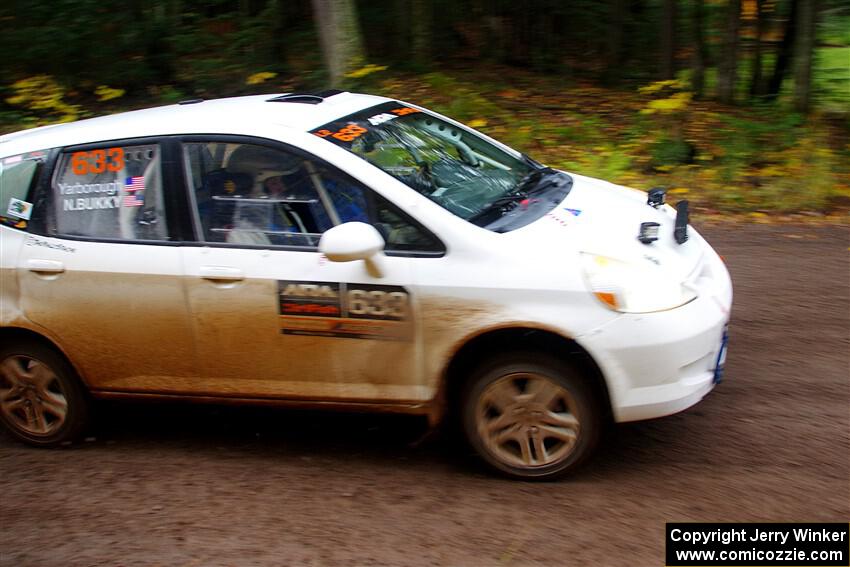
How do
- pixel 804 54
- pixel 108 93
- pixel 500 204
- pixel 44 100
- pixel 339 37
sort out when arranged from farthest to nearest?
pixel 108 93, pixel 44 100, pixel 339 37, pixel 804 54, pixel 500 204

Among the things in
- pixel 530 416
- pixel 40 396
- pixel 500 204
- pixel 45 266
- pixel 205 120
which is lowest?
pixel 40 396

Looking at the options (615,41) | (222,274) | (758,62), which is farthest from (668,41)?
(222,274)

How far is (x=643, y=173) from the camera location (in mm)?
9469

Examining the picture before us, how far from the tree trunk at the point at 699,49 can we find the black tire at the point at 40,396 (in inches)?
344

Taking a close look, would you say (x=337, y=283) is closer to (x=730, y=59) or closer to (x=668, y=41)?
(x=730, y=59)

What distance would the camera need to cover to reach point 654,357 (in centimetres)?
398

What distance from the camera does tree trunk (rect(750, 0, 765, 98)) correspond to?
1066cm

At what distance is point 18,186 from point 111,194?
0.61 m

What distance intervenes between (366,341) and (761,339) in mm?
2843

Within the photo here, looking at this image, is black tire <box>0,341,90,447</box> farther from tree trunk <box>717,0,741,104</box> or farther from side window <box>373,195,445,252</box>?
tree trunk <box>717,0,741,104</box>

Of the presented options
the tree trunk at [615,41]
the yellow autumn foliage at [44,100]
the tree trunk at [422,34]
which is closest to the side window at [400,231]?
the tree trunk at [615,41]

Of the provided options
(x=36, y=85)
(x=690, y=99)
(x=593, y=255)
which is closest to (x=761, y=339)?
(x=593, y=255)

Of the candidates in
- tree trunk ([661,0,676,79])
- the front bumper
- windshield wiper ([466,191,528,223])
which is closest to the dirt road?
the front bumper

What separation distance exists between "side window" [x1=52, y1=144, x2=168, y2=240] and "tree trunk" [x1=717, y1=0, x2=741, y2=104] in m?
8.23
